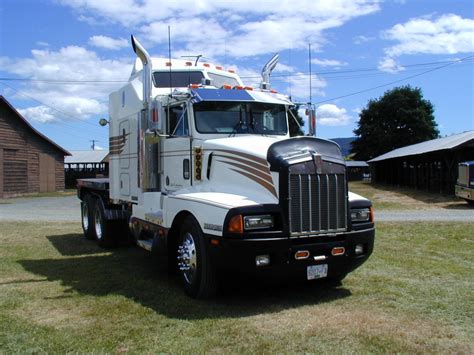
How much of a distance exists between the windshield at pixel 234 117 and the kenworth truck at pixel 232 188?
0.05 feet

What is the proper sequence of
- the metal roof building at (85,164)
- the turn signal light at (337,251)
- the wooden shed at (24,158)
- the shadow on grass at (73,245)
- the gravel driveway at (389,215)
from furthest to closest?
the metal roof building at (85,164), the wooden shed at (24,158), the gravel driveway at (389,215), the shadow on grass at (73,245), the turn signal light at (337,251)

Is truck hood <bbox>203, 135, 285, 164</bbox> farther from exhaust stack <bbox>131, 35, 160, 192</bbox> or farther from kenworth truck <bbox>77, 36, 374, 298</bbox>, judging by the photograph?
exhaust stack <bbox>131, 35, 160, 192</bbox>

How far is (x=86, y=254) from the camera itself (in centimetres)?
1044

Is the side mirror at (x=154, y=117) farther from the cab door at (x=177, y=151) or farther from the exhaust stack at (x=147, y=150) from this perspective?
the exhaust stack at (x=147, y=150)

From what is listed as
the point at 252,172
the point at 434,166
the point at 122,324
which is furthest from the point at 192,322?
the point at 434,166

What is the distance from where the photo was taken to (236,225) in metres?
5.77

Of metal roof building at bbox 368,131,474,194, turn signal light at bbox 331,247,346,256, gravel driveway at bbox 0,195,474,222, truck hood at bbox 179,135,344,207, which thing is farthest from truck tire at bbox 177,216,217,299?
metal roof building at bbox 368,131,474,194

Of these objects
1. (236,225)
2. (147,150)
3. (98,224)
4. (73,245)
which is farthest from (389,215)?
(236,225)

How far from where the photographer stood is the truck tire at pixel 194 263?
620cm

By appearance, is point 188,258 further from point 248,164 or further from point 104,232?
point 104,232

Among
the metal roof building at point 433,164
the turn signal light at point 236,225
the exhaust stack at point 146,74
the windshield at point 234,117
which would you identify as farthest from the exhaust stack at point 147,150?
the metal roof building at point 433,164

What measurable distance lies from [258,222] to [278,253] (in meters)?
0.42

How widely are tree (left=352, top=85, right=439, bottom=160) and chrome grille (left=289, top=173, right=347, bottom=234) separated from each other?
62.1 m

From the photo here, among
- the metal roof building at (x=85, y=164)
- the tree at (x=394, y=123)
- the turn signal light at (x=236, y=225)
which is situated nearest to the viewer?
the turn signal light at (x=236, y=225)
